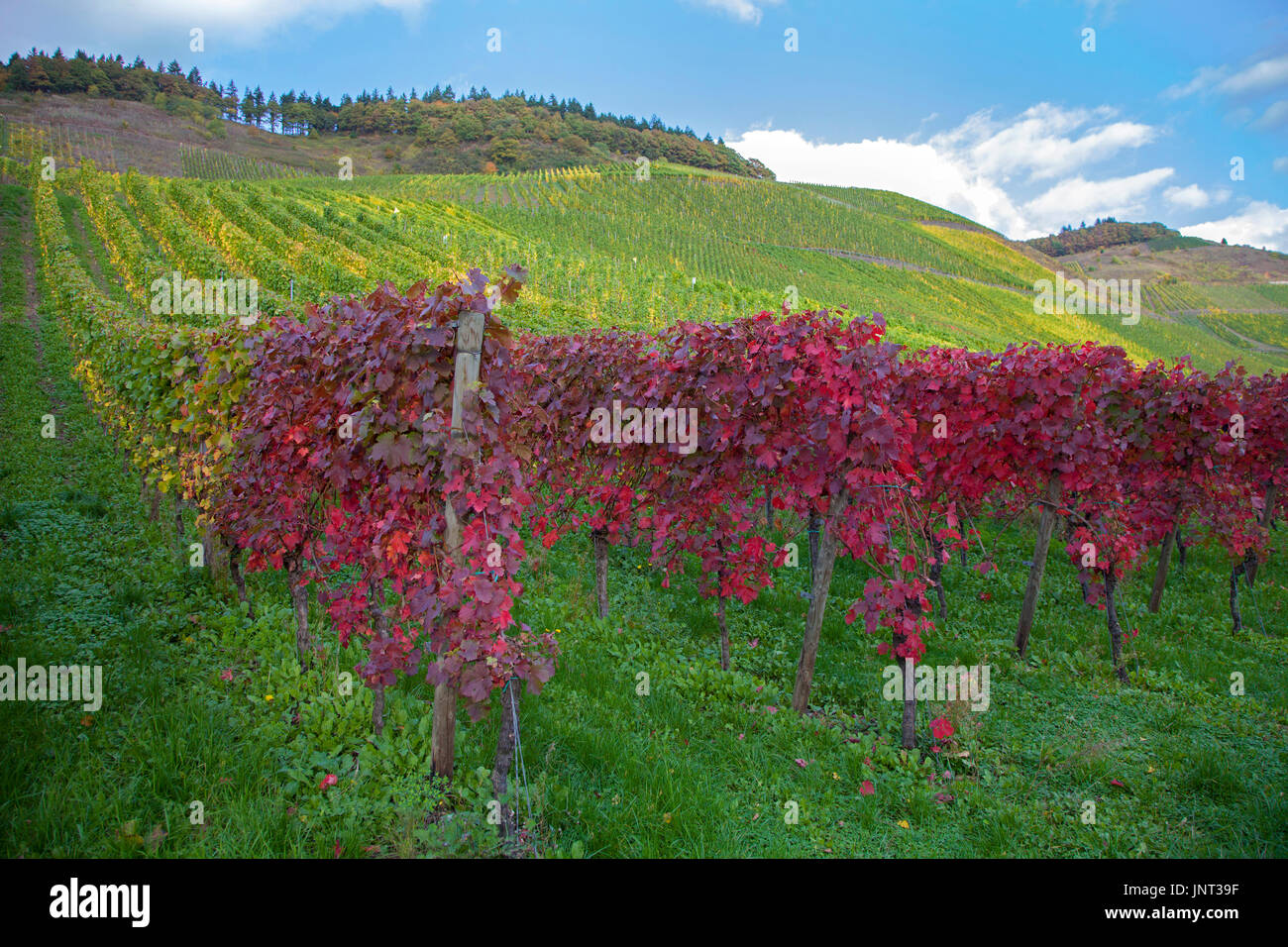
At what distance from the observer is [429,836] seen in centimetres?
295

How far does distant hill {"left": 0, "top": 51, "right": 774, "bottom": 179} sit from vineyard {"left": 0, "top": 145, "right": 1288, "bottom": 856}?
290 ft

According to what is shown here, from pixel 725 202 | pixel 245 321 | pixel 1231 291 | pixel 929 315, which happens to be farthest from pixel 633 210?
pixel 1231 291

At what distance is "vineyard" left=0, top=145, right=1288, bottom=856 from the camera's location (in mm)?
3285

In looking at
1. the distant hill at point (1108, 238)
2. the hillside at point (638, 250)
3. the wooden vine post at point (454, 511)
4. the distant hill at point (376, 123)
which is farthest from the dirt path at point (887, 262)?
the distant hill at point (1108, 238)

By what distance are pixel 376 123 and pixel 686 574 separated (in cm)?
12595

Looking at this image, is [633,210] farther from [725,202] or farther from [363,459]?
[363,459]

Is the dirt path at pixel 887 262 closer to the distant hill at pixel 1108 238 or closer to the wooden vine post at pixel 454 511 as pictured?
the wooden vine post at pixel 454 511

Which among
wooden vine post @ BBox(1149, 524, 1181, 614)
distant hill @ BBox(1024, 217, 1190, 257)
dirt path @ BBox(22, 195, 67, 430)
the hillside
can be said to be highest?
distant hill @ BBox(1024, 217, 1190, 257)

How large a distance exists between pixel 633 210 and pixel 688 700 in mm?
57996

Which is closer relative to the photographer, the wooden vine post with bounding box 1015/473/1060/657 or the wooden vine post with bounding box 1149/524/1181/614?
the wooden vine post with bounding box 1015/473/1060/657

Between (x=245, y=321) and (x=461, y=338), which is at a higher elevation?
(x=245, y=321)

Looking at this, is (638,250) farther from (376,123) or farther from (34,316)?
(376,123)

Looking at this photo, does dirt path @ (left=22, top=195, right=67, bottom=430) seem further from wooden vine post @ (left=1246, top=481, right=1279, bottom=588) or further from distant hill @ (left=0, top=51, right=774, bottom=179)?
distant hill @ (left=0, top=51, right=774, bottom=179)

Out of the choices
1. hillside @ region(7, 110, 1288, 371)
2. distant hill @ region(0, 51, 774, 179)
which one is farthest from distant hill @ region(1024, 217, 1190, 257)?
distant hill @ region(0, 51, 774, 179)
